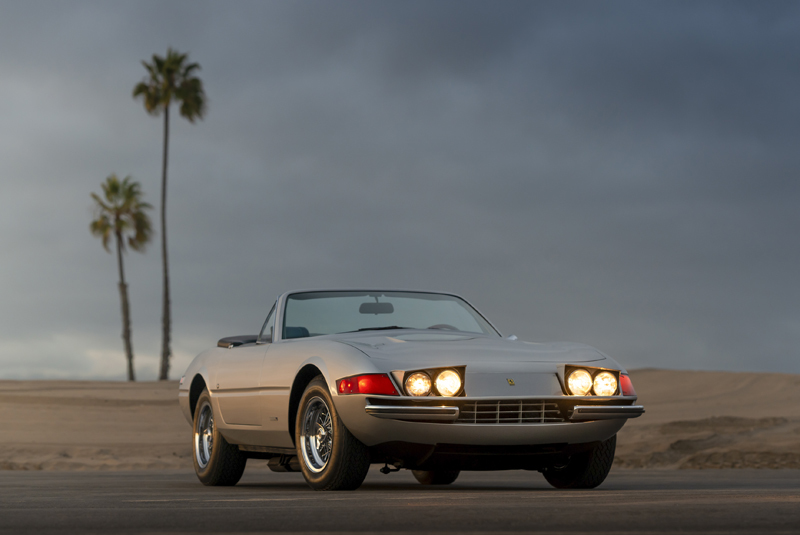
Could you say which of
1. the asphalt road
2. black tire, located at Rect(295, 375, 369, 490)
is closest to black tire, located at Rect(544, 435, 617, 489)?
the asphalt road

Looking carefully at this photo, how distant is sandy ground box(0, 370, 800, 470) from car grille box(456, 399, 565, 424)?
27.5 ft

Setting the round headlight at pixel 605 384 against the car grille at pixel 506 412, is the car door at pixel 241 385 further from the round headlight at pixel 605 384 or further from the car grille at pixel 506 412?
the round headlight at pixel 605 384

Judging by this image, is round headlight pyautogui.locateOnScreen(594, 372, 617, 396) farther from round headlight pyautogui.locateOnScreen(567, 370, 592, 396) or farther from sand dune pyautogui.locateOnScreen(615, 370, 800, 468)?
sand dune pyautogui.locateOnScreen(615, 370, 800, 468)

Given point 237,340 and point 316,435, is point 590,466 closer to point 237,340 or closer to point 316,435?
point 316,435

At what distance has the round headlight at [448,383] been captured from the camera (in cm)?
695

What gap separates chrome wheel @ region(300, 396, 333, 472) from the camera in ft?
24.3

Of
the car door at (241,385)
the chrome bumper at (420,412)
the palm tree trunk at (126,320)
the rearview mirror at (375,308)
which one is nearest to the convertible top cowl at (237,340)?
the car door at (241,385)

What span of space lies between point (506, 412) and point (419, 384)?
0.61 metres

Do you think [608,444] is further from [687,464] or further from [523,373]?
[687,464]

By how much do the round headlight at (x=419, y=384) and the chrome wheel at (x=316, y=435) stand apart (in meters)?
0.72

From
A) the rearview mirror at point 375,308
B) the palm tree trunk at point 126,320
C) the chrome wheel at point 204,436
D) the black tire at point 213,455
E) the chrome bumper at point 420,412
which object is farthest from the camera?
the palm tree trunk at point 126,320

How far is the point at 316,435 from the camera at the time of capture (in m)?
7.57

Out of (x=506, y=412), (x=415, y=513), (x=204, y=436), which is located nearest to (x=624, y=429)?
(x=204, y=436)

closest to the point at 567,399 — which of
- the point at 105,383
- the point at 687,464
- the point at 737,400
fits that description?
the point at 687,464
